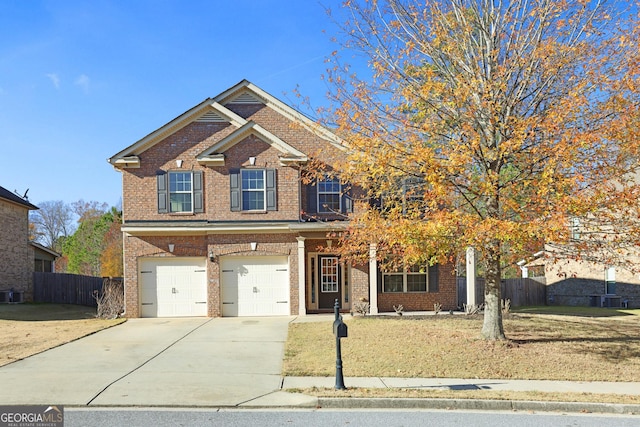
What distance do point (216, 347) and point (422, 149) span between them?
7091 mm

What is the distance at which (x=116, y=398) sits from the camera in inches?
345

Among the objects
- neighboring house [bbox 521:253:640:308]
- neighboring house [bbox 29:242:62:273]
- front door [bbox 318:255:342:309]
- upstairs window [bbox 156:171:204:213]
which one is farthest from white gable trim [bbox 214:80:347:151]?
neighboring house [bbox 29:242:62:273]

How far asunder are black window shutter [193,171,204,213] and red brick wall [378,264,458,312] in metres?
7.51

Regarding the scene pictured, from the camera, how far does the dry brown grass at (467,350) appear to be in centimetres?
1119

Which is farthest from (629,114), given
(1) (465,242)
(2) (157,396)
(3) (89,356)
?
(3) (89,356)

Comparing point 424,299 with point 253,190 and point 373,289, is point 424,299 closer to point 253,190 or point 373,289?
point 373,289

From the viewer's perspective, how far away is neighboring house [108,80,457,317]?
65.8 feet

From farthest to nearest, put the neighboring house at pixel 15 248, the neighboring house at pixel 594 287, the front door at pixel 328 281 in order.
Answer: the neighboring house at pixel 15 248, the neighboring house at pixel 594 287, the front door at pixel 328 281

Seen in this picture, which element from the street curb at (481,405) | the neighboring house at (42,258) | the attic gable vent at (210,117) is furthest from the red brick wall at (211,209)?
the neighboring house at (42,258)

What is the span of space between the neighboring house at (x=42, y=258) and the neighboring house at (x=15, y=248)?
3.15 feet

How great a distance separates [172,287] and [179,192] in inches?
140

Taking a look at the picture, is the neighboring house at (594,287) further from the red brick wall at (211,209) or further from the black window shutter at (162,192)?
the black window shutter at (162,192)

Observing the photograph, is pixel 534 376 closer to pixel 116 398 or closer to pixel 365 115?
pixel 365 115

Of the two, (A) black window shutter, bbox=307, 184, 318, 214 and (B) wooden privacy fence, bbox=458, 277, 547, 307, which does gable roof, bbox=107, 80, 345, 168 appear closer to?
(A) black window shutter, bbox=307, 184, 318, 214
